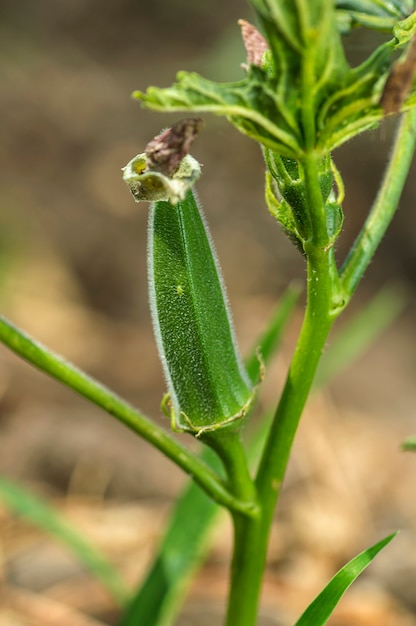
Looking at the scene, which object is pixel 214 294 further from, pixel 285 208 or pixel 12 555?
pixel 12 555

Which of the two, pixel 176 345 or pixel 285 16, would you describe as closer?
pixel 285 16

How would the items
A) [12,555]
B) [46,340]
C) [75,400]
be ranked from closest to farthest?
[12,555] → [75,400] → [46,340]

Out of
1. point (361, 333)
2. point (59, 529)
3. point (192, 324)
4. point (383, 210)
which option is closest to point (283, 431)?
point (192, 324)

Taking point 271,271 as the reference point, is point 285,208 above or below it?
above

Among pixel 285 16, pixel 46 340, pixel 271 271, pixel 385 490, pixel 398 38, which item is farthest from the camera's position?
pixel 271 271

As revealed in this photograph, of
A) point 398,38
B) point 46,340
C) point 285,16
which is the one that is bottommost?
point 46,340

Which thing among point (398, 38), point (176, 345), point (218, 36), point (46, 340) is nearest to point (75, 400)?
point (46, 340)

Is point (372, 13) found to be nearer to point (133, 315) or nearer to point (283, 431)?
point (283, 431)

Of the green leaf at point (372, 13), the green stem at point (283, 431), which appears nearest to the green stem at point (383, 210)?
the green stem at point (283, 431)
